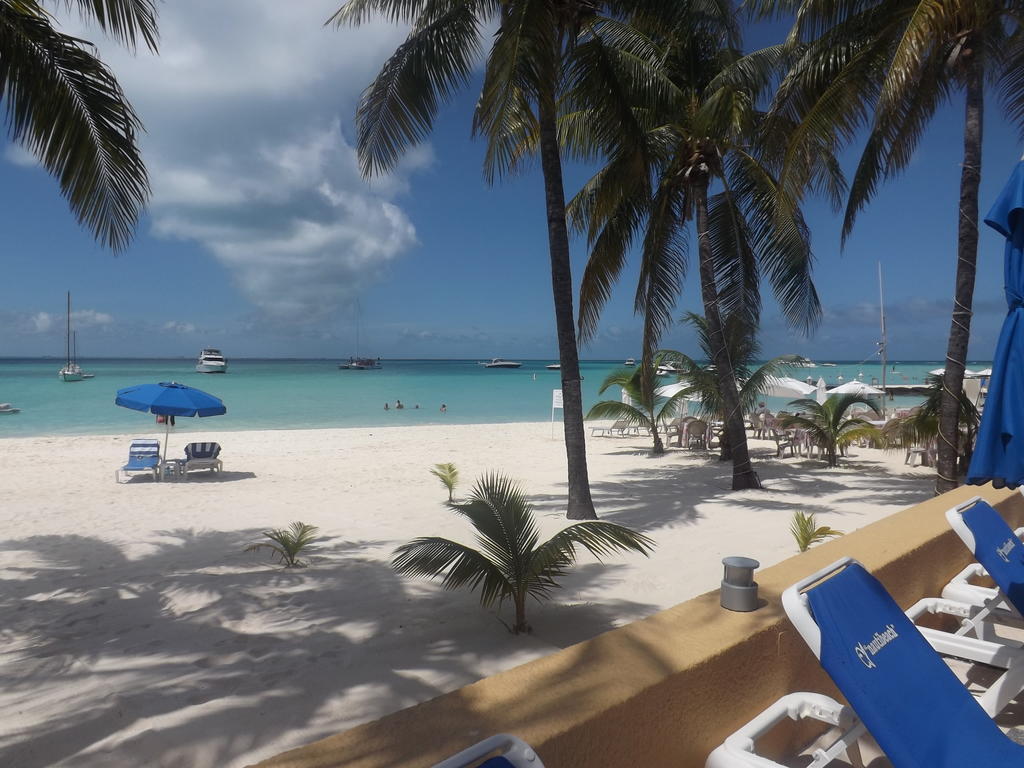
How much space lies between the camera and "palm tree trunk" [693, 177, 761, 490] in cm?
854

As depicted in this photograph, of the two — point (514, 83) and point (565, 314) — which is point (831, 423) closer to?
point (565, 314)

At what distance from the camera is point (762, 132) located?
7.91 meters

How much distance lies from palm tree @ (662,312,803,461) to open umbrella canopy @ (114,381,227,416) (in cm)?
835

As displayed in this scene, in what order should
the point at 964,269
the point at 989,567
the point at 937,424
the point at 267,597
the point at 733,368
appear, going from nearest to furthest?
1. the point at 989,567
2. the point at 267,597
3. the point at 964,269
4. the point at 937,424
5. the point at 733,368

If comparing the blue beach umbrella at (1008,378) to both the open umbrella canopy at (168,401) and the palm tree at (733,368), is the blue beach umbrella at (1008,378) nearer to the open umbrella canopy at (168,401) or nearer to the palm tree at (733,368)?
the palm tree at (733,368)

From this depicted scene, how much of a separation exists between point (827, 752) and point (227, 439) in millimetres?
16859

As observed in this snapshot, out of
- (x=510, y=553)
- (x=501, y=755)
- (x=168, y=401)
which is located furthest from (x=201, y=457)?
(x=501, y=755)

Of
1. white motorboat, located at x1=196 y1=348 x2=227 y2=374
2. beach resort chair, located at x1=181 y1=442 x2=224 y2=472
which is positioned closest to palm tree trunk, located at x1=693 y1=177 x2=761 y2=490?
beach resort chair, located at x1=181 y1=442 x2=224 y2=472

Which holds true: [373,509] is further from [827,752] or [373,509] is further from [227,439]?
A: [227,439]

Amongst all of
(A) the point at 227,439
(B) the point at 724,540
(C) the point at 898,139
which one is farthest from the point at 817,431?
(A) the point at 227,439

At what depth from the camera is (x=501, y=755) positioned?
1139 millimetres

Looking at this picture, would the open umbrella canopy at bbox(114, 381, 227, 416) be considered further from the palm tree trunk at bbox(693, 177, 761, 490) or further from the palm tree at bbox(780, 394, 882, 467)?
the palm tree at bbox(780, 394, 882, 467)

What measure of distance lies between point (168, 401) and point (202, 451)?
1.04 m

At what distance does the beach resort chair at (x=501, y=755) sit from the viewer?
1.11 metres
